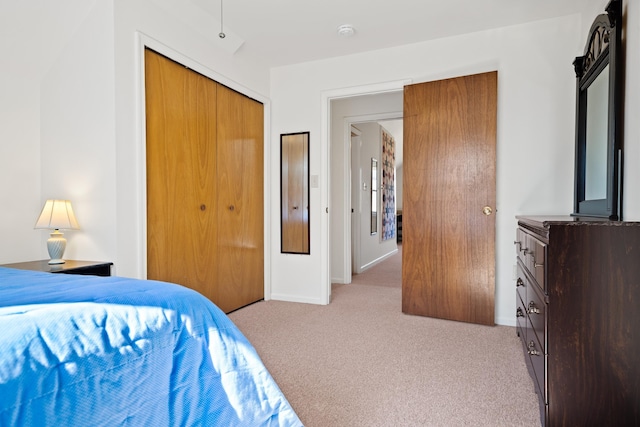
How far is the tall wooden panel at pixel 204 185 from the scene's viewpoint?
8.12 ft

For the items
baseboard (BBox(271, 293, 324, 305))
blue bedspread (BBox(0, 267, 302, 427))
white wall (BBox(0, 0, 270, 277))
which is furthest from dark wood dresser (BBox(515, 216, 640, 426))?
baseboard (BBox(271, 293, 324, 305))

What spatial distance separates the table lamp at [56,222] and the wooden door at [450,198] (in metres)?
2.47

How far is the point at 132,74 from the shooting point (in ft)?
7.44

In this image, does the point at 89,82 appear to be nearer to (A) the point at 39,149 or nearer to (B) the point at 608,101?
(A) the point at 39,149

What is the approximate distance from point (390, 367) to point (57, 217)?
2116 mm

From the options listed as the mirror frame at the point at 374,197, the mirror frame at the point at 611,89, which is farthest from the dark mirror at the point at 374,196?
the mirror frame at the point at 611,89

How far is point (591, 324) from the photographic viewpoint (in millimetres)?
1315

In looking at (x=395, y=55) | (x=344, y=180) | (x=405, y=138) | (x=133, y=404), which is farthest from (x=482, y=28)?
(x=133, y=404)

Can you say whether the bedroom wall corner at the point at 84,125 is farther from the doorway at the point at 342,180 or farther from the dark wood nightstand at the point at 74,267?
the doorway at the point at 342,180

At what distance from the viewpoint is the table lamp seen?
2.11 metres

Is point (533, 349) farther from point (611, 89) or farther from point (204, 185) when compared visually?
point (204, 185)

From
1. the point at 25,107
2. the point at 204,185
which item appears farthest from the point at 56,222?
the point at 204,185

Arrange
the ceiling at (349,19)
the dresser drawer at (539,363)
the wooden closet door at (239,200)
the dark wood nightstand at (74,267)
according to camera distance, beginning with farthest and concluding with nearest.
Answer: the wooden closet door at (239,200) → the ceiling at (349,19) → the dark wood nightstand at (74,267) → the dresser drawer at (539,363)

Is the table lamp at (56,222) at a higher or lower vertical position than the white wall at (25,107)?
lower
